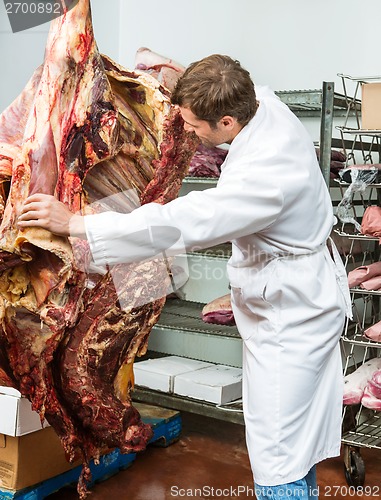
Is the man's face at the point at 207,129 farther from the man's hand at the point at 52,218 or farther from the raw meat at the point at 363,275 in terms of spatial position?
the raw meat at the point at 363,275

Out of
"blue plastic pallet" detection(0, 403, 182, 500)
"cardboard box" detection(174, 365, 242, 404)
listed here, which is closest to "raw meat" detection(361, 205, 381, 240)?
"cardboard box" detection(174, 365, 242, 404)

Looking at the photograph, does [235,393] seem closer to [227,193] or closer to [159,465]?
[159,465]

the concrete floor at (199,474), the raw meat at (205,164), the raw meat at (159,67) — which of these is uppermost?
the raw meat at (159,67)

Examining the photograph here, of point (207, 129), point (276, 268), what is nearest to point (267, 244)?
point (276, 268)

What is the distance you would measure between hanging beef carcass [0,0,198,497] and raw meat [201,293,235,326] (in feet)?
3.87

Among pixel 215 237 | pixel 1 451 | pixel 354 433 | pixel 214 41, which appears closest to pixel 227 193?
pixel 215 237

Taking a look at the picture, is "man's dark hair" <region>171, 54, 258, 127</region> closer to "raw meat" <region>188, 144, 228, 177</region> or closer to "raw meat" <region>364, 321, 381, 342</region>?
"raw meat" <region>364, 321, 381, 342</region>

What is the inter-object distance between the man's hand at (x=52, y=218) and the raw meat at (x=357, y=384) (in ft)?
5.47

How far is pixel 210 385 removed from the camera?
323 cm

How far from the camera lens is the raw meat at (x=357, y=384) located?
288 centimetres

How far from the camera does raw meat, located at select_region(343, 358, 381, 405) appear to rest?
9.45ft

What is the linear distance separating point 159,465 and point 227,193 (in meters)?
1.84

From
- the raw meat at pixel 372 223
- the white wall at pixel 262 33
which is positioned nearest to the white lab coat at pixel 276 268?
the raw meat at pixel 372 223

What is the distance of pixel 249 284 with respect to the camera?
1.93m
